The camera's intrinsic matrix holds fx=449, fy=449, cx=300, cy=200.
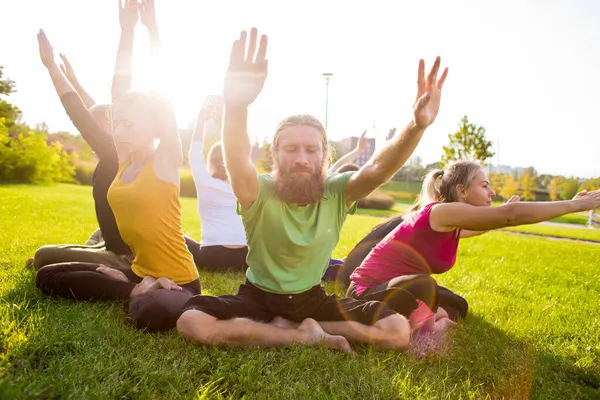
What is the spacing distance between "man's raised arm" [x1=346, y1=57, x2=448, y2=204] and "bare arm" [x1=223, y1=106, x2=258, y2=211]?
0.78 meters

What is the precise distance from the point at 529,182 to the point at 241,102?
5806cm

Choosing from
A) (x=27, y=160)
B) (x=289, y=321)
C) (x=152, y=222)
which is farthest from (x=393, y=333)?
(x=27, y=160)

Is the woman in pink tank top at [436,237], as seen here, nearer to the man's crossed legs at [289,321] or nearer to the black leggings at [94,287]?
the man's crossed legs at [289,321]

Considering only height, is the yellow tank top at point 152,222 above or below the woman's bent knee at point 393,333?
above

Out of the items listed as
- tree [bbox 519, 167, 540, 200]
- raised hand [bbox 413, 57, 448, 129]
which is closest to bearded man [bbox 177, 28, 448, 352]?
raised hand [bbox 413, 57, 448, 129]

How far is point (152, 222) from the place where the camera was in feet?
11.8

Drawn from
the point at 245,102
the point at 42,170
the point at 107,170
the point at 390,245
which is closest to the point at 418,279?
the point at 390,245

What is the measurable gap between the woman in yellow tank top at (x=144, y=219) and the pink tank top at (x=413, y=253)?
1600 millimetres

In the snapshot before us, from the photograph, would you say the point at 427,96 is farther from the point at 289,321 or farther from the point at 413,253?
the point at 289,321

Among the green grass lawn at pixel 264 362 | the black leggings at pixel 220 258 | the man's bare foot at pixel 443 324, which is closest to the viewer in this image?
the green grass lawn at pixel 264 362

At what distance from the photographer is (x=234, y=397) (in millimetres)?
2447

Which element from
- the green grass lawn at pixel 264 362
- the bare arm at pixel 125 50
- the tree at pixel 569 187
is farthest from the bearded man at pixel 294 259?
the tree at pixel 569 187

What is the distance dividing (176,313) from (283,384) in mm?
1102

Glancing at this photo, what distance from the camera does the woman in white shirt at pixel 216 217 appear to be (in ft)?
19.0
